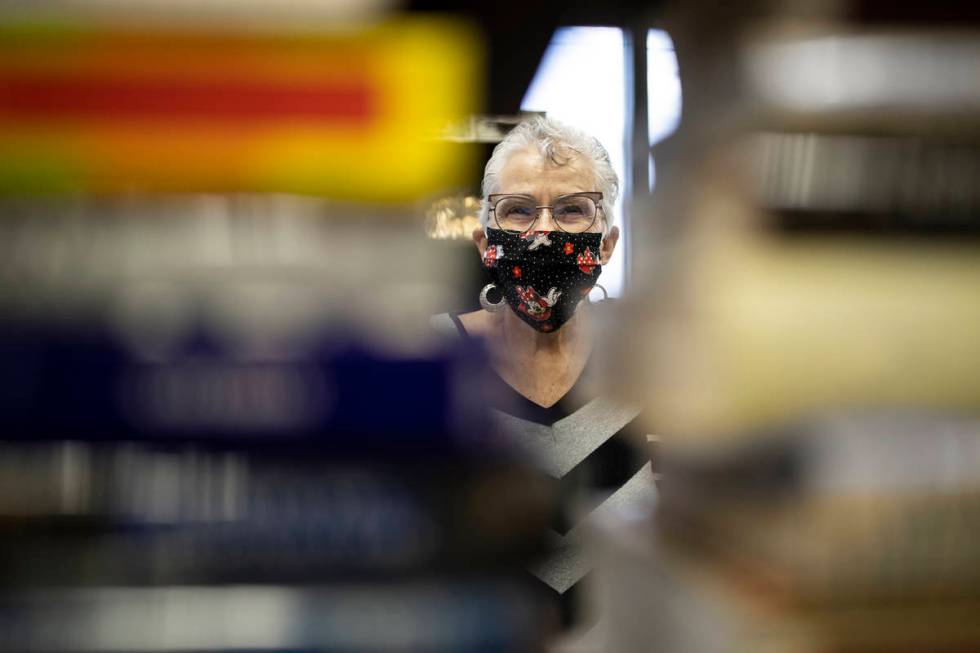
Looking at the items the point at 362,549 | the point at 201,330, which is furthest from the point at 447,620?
the point at 201,330

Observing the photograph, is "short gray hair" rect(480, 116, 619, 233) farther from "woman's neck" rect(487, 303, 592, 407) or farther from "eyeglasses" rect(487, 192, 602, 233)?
"woman's neck" rect(487, 303, 592, 407)

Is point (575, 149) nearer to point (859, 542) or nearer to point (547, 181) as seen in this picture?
point (547, 181)

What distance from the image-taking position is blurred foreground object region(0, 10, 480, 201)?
0.30m

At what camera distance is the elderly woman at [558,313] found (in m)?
0.65

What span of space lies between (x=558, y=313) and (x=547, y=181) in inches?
5.2

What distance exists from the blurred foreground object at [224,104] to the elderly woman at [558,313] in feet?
0.80

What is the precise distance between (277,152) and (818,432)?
0.24 meters

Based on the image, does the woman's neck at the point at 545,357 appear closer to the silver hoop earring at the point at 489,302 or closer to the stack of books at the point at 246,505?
the silver hoop earring at the point at 489,302

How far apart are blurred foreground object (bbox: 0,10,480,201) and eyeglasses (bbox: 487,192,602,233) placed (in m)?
0.33

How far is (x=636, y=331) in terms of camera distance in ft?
1.29

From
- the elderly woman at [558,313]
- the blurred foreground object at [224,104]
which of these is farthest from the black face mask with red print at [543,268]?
the blurred foreground object at [224,104]

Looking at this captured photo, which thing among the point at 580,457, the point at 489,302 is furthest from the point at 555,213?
the point at 580,457

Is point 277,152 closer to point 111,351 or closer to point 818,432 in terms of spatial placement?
point 111,351

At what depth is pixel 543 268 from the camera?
689 millimetres
